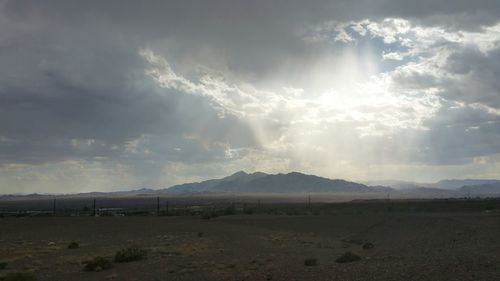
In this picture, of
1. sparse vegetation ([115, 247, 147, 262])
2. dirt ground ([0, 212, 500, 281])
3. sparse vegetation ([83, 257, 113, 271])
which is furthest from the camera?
sparse vegetation ([115, 247, 147, 262])

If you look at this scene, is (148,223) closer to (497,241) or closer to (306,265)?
(306,265)

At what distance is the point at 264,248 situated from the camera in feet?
101

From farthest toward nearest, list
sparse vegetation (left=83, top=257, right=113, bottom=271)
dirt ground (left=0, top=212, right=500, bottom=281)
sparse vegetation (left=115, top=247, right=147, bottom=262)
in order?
sparse vegetation (left=115, top=247, right=147, bottom=262) < sparse vegetation (left=83, top=257, right=113, bottom=271) < dirt ground (left=0, top=212, right=500, bottom=281)

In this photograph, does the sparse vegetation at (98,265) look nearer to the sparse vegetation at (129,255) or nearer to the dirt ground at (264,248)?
the dirt ground at (264,248)

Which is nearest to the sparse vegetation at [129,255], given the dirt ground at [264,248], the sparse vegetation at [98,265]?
the dirt ground at [264,248]

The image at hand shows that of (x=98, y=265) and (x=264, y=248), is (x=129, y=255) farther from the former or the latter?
(x=264, y=248)

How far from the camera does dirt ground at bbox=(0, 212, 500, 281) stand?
18719 mm

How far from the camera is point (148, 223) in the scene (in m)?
50.8

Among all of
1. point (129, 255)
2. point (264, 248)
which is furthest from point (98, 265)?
point (264, 248)

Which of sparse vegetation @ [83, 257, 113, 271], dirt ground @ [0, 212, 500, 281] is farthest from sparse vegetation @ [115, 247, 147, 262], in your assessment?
sparse vegetation @ [83, 257, 113, 271]

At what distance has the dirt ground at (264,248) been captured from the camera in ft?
61.4

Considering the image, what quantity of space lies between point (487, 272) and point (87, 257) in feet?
67.5

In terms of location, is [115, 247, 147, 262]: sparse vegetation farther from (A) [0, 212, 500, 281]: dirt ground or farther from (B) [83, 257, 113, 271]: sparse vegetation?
(B) [83, 257, 113, 271]: sparse vegetation

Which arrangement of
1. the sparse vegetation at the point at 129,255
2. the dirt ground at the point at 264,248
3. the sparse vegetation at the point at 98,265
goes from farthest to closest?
the sparse vegetation at the point at 129,255, the sparse vegetation at the point at 98,265, the dirt ground at the point at 264,248
